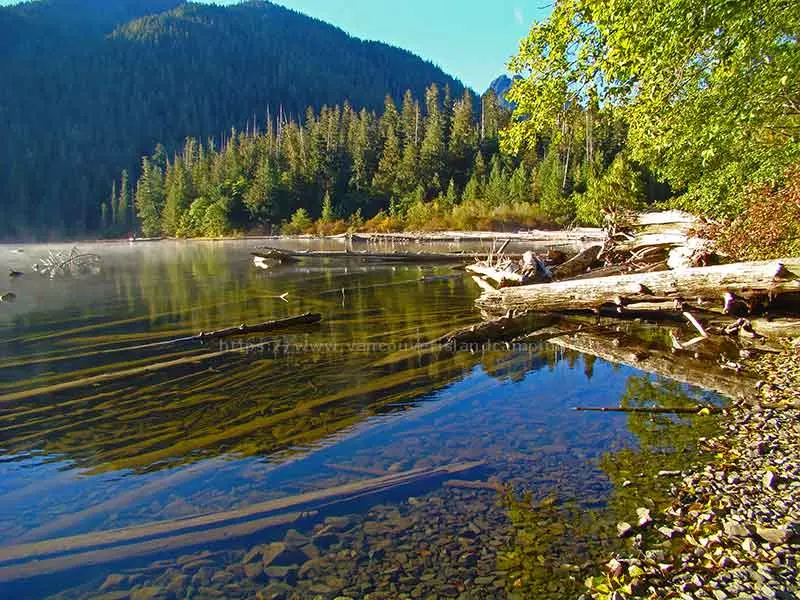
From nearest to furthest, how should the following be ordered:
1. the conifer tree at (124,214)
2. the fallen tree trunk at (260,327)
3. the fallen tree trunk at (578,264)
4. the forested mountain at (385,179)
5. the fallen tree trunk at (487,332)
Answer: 1. the fallen tree trunk at (487,332)
2. the fallen tree trunk at (260,327)
3. the fallen tree trunk at (578,264)
4. the forested mountain at (385,179)
5. the conifer tree at (124,214)

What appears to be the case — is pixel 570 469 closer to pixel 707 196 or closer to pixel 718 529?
pixel 718 529

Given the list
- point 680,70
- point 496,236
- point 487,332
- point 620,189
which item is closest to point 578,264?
point 487,332

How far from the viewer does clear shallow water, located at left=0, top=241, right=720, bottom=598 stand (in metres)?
4.11

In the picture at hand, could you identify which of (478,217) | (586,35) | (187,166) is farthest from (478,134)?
(586,35)

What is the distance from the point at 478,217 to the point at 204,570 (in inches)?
2733

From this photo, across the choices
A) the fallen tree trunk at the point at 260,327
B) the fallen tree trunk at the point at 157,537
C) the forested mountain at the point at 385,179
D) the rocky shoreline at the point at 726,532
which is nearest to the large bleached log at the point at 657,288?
the rocky shoreline at the point at 726,532

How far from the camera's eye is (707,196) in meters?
14.9

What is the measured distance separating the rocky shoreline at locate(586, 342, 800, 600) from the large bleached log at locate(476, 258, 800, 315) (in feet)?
14.0

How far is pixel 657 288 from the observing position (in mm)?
11266

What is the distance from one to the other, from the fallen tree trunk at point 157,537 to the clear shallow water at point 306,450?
41mm

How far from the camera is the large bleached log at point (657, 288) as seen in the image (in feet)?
30.1

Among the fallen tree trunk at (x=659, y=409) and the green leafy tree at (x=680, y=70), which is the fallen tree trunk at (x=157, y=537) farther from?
the green leafy tree at (x=680, y=70)

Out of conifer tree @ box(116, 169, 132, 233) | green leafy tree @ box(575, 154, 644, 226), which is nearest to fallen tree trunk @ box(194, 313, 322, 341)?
green leafy tree @ box(575, 154, 644, 226)

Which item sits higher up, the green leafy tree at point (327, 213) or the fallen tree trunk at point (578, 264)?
the green leafy tree at point (327, 213)
